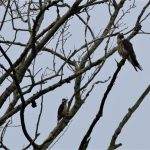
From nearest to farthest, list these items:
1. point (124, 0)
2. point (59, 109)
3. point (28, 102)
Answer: point (28, 102) < point (124, 0) < point (59, 109)

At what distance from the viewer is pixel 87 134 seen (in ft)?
11.1

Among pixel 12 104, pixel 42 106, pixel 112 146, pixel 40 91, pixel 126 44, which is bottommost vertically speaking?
pixel 112 146

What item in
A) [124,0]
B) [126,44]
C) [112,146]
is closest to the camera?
[112,146]

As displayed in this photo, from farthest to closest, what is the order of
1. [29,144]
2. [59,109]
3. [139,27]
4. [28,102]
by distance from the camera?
[59,109] → [139,27] → [28,102] → [29,144]

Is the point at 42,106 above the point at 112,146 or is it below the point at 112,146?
above

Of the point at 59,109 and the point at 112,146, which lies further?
the point at 59,109

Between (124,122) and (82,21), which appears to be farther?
(82,21)

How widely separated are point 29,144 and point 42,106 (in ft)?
1.04

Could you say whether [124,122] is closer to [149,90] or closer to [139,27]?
[149,90]

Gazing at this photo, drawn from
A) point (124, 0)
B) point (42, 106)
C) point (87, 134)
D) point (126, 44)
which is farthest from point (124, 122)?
point (126, 44)

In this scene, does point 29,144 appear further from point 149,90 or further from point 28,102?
point 149,90

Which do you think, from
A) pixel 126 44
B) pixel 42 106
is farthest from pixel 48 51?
pixel 42 106

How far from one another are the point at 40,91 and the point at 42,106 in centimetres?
42

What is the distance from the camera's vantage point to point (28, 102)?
452 centimetres
